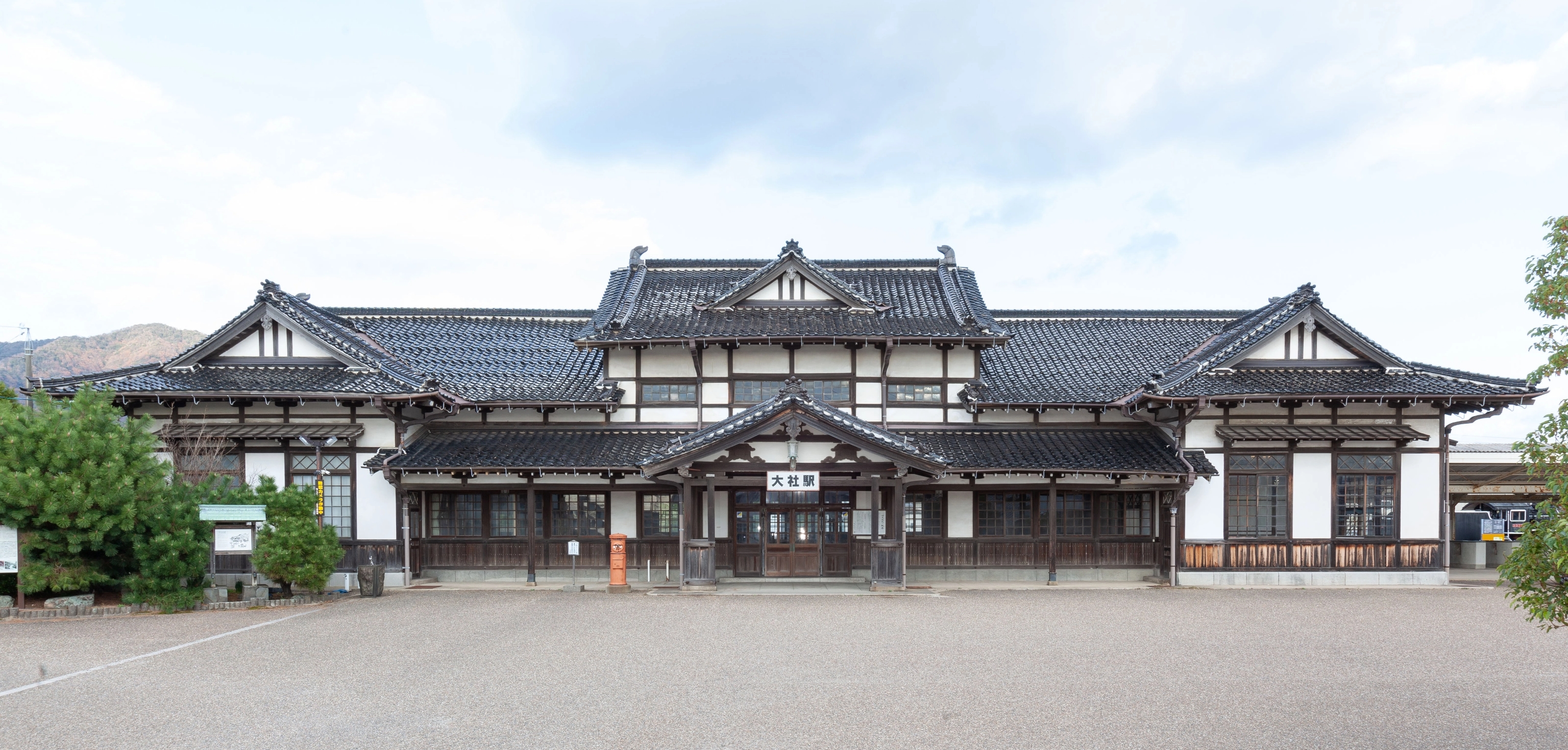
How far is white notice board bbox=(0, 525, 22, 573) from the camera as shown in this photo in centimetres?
1562

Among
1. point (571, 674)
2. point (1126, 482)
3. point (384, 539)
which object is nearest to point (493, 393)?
point (384, 539)

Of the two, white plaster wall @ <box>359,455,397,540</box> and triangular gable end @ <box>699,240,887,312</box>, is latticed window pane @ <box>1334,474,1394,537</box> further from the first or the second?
white plaster wall @ <box>359,455,397,540</box>

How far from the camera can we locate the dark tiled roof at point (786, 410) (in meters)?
18.5

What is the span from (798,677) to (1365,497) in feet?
56.5

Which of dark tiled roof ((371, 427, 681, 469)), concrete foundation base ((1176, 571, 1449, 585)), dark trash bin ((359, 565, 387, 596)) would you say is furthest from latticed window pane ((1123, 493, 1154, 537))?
dark trash bin ((359, 565, 387, 596))

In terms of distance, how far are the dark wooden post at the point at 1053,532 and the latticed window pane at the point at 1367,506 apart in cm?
714

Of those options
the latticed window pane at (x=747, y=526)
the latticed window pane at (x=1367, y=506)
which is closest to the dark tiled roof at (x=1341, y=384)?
the latticed window pane at (x=1367, y=506)

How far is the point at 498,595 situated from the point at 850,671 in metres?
10.7

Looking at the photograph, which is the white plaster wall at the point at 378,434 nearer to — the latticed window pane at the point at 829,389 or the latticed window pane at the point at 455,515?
the latticed window pane at the point at 455,515

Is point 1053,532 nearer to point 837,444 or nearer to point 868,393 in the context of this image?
point 868,393

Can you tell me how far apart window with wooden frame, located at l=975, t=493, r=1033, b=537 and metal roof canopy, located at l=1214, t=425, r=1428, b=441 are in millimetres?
5147

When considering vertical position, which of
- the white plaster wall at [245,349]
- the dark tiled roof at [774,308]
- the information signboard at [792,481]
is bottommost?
the information signboard at [792,481]

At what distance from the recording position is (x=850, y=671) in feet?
38.0

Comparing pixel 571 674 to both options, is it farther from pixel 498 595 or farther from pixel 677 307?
pixel 677 307
